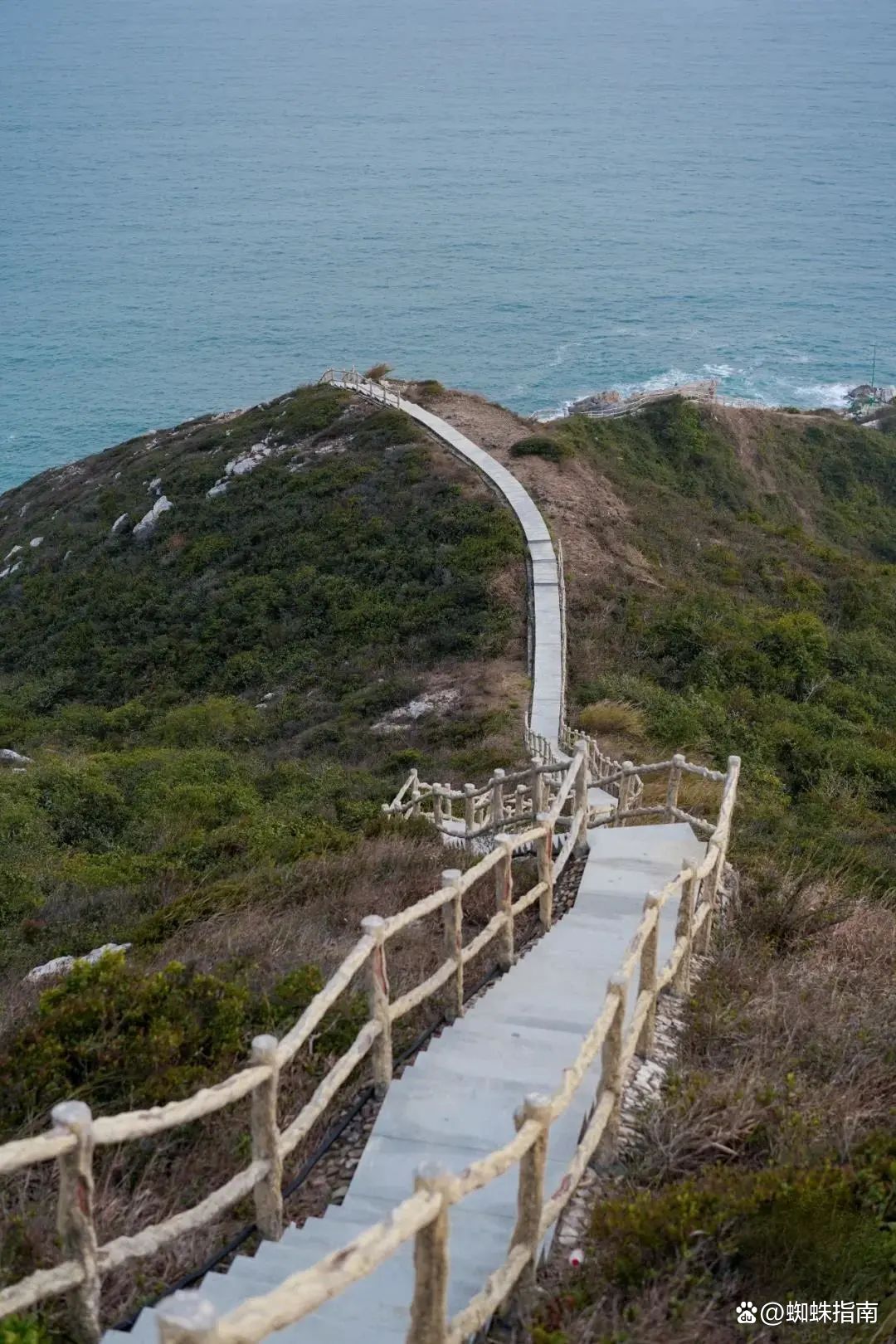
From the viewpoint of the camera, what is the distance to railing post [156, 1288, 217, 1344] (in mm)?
3068

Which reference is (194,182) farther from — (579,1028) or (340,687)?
(579,1028)

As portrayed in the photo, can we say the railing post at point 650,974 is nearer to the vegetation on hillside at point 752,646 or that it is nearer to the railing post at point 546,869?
the railing post at point 546,869

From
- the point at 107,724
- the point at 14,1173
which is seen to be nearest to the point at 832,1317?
the point at 14,1173

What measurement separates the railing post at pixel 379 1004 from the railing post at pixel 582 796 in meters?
5.05

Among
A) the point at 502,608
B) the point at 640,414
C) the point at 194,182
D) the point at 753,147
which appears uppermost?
the point at 753,147

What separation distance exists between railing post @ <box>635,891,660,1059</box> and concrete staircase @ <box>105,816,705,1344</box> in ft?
1.10

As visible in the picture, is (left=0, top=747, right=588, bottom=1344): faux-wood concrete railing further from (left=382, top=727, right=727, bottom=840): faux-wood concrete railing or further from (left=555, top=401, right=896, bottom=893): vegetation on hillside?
(left=555, top=401, right=896, bottom=893): vegetation on hillside

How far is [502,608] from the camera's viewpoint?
29.2 metres

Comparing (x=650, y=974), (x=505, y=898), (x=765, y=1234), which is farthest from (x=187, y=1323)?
(x=505, y=898)

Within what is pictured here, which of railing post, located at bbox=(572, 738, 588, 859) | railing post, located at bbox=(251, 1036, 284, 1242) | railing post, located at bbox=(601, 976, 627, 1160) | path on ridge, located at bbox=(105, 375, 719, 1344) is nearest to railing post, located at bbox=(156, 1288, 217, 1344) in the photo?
path on ridge, located at bbox=(105, 375, 719, 1344)

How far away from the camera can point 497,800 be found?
41.8 ft

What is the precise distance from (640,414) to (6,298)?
72203mm

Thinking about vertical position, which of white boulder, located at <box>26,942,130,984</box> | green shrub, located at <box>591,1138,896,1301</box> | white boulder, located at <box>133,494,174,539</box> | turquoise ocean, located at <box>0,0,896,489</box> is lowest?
white boulder, located at <box>26,942,130,984</box>

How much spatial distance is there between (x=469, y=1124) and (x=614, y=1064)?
94 cm
